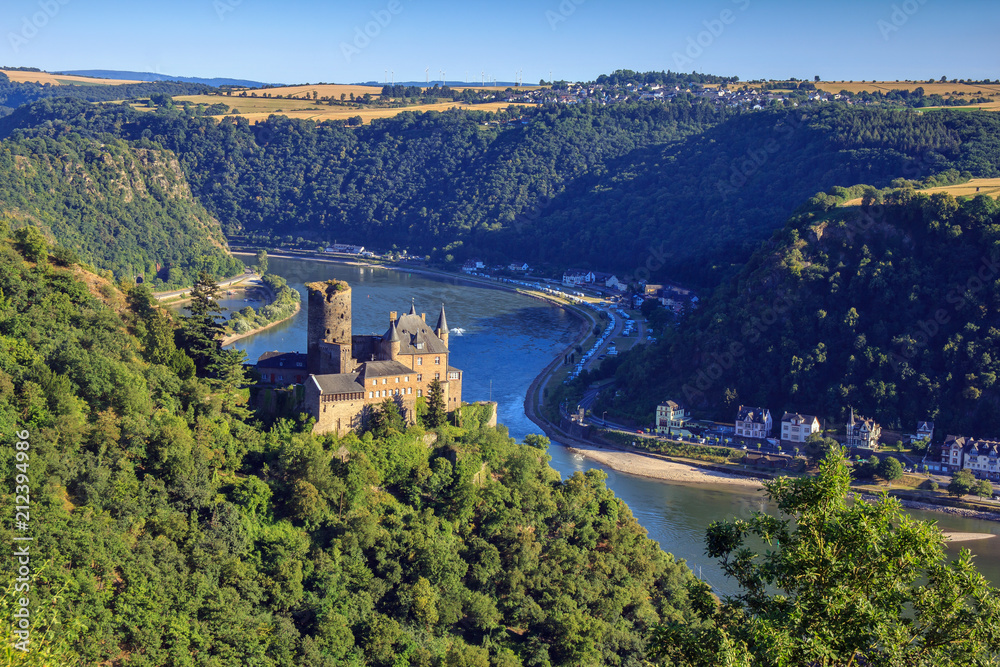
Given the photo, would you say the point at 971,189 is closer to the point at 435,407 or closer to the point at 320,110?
the point at 435,407

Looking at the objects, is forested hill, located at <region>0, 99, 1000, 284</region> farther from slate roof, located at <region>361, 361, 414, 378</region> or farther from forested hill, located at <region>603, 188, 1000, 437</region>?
slate roof, located at <region>361, 361, 414, 378</region>

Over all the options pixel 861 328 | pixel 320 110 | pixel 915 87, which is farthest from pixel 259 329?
pixel 320 110

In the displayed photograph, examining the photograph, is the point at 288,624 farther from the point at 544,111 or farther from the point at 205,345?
the point at 544,111

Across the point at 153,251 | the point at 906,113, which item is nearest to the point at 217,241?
the point at 153,251

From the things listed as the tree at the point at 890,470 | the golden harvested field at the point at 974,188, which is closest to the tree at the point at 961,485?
the tree at the point at 890,470

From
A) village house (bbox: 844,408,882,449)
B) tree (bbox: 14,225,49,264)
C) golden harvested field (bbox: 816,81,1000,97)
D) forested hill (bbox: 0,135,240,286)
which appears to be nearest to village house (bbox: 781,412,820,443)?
village house (bbox: 844,408,882,449)

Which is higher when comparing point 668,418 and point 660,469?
point 668,418
